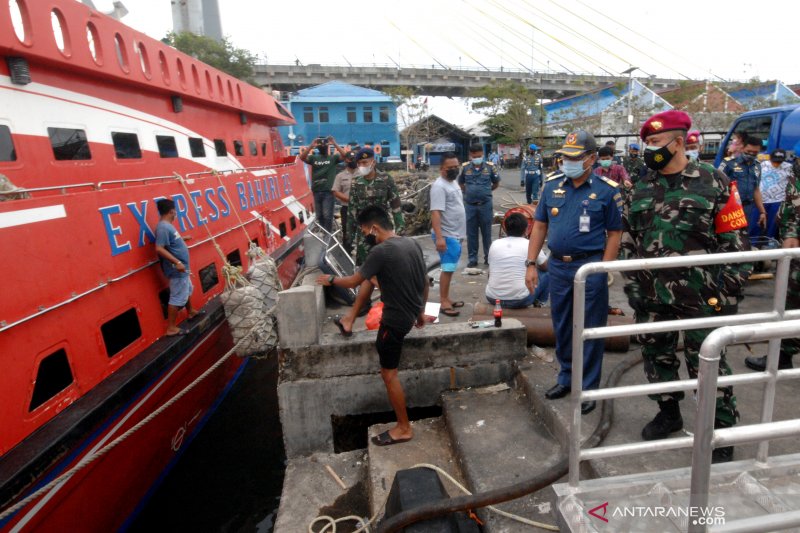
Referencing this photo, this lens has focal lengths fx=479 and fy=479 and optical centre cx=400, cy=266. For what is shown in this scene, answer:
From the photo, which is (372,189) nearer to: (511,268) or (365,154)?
(365,154)

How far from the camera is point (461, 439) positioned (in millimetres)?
3330

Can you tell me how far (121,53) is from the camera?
4.82 m

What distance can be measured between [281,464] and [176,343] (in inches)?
72.0

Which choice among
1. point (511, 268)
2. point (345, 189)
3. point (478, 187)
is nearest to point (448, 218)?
point (511, 268)

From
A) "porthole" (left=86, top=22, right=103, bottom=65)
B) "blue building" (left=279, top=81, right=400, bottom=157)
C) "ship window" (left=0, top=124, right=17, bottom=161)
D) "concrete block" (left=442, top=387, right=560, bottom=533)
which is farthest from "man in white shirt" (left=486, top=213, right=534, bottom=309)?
"blue building" (left=279, top=81, right=400, bottom=157)

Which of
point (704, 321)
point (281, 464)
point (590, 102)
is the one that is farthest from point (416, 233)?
point (590, 102)

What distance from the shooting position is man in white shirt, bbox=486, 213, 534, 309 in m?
4.41

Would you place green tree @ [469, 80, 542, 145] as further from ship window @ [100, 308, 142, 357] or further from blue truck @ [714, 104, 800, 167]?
ship window @ [100, 308, 142, 357]

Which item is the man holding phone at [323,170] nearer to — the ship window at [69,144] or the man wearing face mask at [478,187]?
the man wearing face mask at [478,187]

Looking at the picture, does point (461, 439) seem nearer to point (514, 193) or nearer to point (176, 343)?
point (176, 343)

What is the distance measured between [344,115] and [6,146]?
127 feet

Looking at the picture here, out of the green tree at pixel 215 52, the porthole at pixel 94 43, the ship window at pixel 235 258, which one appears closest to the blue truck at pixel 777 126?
the ship window at pixel 235 258

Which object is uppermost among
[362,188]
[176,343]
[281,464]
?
[362,188]

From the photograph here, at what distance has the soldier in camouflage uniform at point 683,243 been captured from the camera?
8.02 feet
